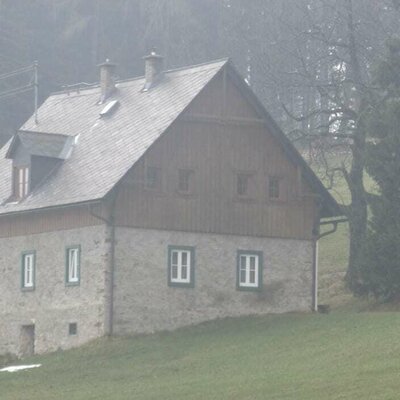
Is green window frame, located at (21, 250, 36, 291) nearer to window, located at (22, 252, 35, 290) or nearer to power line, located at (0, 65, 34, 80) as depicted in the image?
Answer: window, located at (22, 252, 35, 290)

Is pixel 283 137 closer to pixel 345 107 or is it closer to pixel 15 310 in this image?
pixel 345 107

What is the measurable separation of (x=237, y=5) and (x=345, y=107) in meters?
41.2

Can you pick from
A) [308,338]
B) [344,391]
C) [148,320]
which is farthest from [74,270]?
[344,391]

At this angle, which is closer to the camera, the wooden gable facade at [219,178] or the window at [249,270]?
the wooden gable facade at [219,178]

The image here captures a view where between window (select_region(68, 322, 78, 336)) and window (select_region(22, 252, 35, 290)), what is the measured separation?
2.77m

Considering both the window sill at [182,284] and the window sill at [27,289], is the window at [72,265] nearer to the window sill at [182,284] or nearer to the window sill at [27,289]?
the window sill at [27,289]

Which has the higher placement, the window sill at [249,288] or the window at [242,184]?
the window at [242,184]

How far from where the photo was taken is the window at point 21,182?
162 ft

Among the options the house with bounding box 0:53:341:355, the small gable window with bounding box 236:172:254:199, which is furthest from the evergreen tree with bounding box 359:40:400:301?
the small gable window with bounding box 236:172:254:199

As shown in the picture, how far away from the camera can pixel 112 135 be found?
48.5 m

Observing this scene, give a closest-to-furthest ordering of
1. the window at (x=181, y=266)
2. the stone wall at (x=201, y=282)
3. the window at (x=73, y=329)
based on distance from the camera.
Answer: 1. the stone wall at (x=201, y=282)
2. the window at (x=181, y=266)
3. the window at (x=73, y=329)

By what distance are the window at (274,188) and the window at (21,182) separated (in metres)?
8.04

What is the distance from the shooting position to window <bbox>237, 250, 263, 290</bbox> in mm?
47719

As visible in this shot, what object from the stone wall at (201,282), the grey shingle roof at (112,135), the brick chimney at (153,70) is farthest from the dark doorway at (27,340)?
the brick chimney at (153,70)
